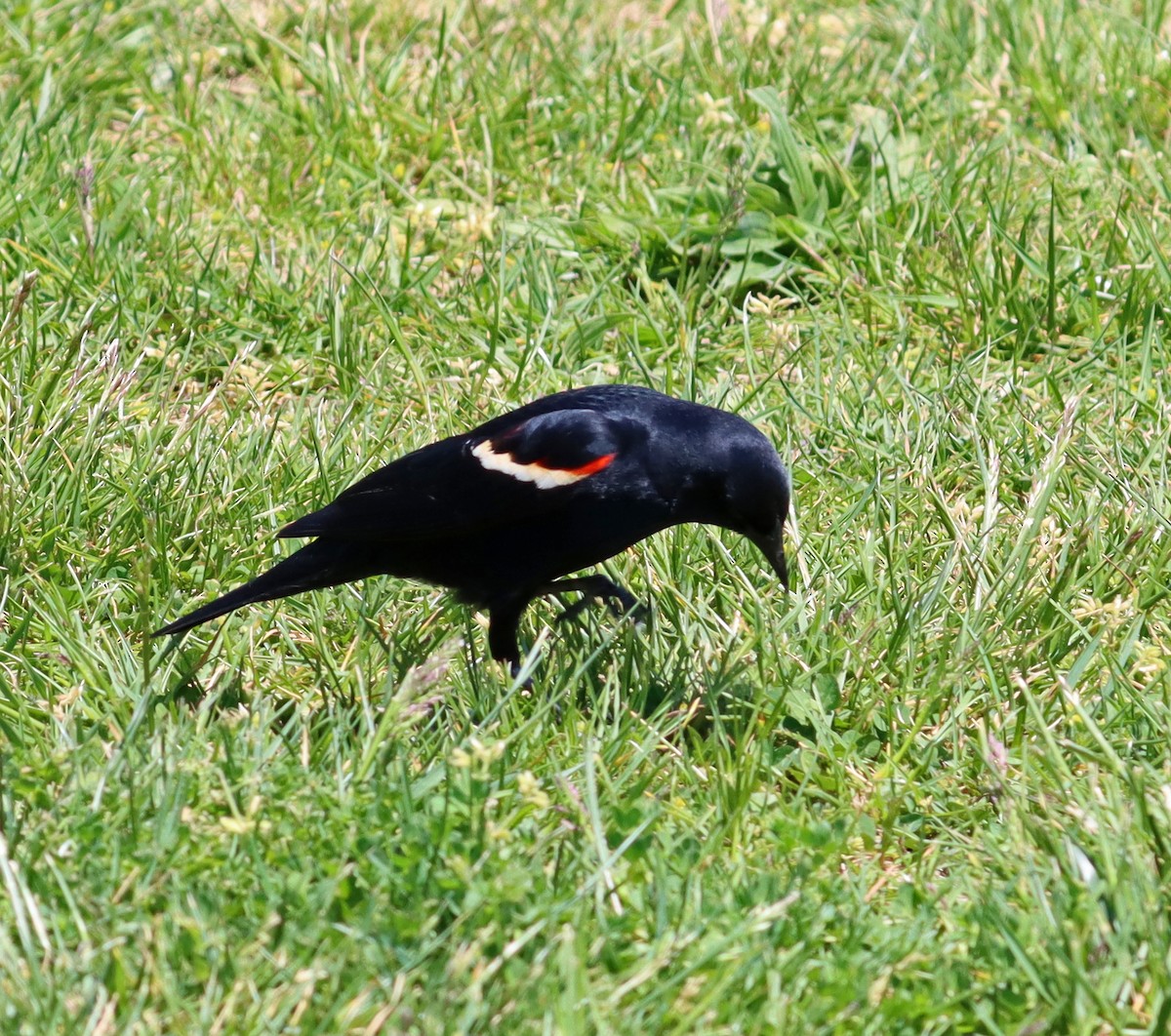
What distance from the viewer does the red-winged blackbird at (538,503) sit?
11.6 ft

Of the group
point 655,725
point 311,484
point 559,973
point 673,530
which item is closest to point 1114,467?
point 673,530

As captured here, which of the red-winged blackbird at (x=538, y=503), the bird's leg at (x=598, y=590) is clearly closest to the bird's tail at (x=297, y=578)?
the red-winged blackbird at (x=538, y=503)

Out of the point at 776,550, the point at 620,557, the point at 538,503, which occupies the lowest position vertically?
the point at 620,557

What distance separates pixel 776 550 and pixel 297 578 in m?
1.11

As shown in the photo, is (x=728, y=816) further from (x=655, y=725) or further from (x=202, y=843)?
(x=202, y=843)

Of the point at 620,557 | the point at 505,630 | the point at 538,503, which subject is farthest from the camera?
the point at 620,557

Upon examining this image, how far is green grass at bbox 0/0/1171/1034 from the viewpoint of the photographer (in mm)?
2506

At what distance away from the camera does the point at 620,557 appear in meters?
4.05

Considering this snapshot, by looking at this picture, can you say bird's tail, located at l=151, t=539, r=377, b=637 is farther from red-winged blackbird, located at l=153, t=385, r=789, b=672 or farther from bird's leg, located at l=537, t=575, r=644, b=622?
bird's leg, located at l=537, t=575, r=644, b=622

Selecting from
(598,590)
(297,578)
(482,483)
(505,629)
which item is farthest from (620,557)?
(297,578)

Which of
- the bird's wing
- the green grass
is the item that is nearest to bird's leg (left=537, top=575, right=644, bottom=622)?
the green grass

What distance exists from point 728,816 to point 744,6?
4.41 meters

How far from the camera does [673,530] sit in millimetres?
4031

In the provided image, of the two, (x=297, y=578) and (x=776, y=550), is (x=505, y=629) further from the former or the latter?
(x=776, y=550)
